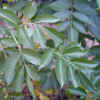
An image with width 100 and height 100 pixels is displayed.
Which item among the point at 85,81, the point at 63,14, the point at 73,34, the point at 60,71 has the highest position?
the point at 63,14

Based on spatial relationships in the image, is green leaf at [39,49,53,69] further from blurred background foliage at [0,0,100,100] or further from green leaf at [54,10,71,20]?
green leaf at [54,10,71,20]

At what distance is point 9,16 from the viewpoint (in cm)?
64

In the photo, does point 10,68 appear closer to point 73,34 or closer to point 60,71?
point 60,71

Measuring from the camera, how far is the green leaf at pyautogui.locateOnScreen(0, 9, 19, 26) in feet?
2.05

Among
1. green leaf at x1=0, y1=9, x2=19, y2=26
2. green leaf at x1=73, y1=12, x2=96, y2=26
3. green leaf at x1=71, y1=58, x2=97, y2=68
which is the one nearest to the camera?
green leaf at x1=0, y1=9, x2=19, y2=26

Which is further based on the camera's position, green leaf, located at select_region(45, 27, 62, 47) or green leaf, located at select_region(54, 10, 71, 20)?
green leaf, located at select_region(54, 10, 71, 20)

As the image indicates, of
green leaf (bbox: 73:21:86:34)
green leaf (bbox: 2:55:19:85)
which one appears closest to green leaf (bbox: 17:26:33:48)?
green leaf (bbox: 2:55:19:85)

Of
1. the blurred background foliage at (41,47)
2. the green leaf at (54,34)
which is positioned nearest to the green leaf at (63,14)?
the blurred background foliage at (41,47)

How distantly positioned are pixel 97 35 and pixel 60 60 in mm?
329

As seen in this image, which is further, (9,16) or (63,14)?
(63,14)

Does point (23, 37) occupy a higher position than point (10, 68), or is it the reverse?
point (23, 37)

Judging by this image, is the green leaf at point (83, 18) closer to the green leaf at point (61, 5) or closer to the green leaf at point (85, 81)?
the green leaf at point (61, 5)

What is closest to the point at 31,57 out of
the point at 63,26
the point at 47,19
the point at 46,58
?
the point at 46,58

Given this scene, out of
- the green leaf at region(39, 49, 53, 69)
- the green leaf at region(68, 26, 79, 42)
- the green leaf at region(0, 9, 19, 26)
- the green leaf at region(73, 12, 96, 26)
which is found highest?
the green leaf at region(0, 9, 19, 26)
